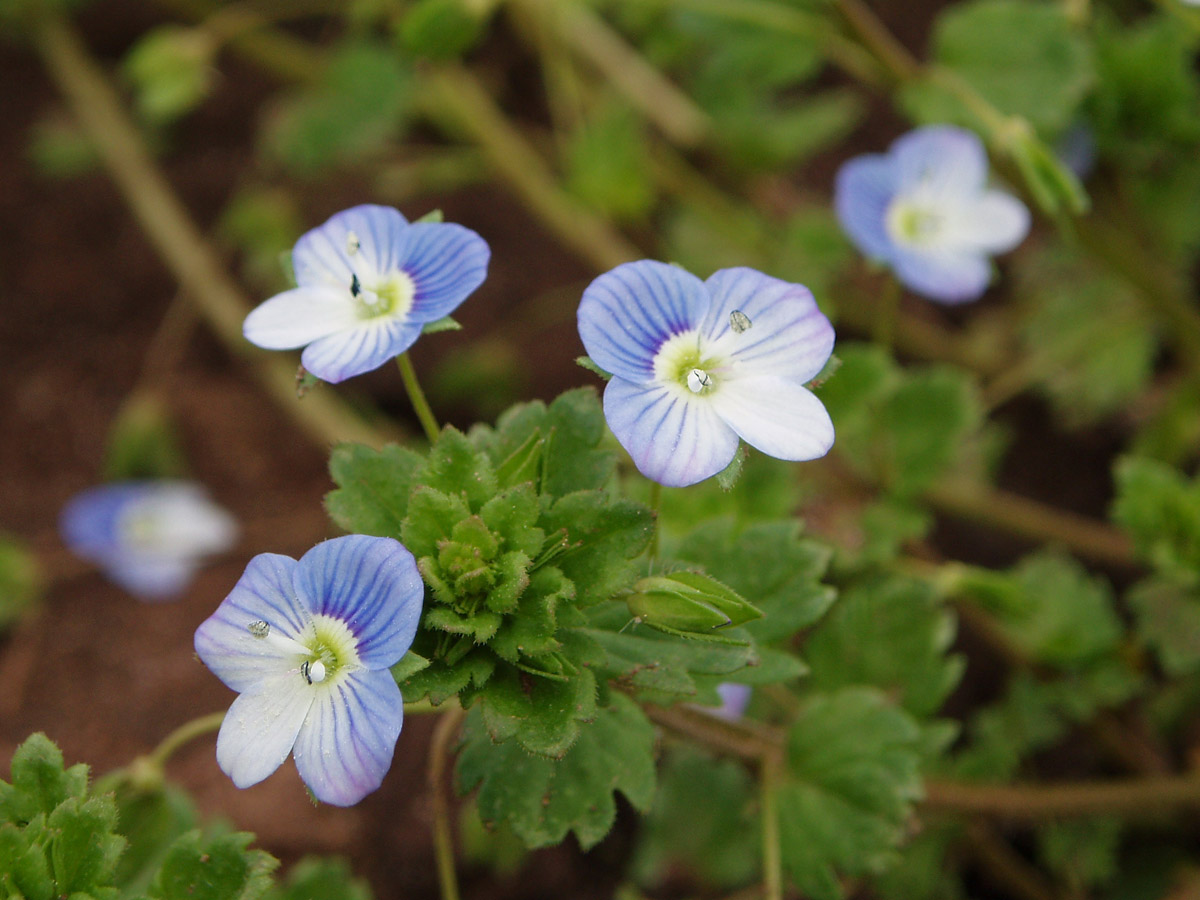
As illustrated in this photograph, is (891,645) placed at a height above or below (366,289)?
below

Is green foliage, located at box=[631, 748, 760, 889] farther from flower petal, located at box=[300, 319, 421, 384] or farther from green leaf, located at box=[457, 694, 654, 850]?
flower petal, located at box=[300, 319, 421, 384]

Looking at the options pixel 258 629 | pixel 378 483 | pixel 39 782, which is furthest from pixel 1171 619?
pixel 39 782

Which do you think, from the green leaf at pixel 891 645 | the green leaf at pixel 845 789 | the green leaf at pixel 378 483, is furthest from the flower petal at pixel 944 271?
the green leaf at pixel 378 483

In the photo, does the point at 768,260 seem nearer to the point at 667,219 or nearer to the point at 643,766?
the point at 667,219

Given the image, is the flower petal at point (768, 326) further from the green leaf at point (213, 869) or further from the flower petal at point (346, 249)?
the green leaf at point (213, 869)

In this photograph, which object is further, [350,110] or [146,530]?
[350,110]

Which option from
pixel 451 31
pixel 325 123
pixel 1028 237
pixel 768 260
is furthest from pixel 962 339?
pixel 325 123

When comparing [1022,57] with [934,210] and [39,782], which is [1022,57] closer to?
[934,210]

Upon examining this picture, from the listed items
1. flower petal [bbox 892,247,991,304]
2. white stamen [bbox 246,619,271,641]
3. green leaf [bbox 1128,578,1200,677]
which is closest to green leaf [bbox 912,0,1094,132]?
flower petal [bbox 892,247,991,304]

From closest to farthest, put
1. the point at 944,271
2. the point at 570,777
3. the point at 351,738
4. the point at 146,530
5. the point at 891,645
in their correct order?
1. the point at 351,738
2. the point at 570,777
3. the point at 891,645
4. the point at 944,271
5. the point at 146,530
